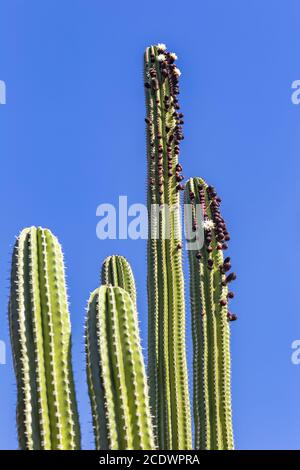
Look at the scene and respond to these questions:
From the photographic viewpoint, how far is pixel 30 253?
6.01 m

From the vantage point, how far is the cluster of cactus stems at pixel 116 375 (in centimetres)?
524

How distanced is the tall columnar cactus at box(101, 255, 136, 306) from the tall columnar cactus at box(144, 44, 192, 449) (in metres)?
0.28

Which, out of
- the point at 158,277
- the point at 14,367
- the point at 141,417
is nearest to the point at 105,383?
the point at 141,417

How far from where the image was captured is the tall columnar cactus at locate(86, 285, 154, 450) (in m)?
5.24

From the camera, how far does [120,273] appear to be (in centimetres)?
836

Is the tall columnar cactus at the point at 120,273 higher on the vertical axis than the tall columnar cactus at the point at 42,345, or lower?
higher

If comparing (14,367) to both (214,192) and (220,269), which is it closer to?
(220,269)

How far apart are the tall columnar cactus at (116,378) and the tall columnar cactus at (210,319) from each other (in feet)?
6.40

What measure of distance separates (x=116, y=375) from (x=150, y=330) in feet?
8.31

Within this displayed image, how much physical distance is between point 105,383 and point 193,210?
3441 mm

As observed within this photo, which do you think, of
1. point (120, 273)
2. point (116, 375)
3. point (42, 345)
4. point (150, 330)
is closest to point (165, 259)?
point (120, 273)

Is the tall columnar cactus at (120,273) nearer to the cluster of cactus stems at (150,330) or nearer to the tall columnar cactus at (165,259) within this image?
the cluster of cactus stems at (150,330)

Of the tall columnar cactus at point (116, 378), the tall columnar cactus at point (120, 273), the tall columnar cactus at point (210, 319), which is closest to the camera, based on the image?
the tall columnar cactus at point (116, 378)

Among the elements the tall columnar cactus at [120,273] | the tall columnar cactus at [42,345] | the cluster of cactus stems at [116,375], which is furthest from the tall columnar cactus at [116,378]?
the tall columnar cactus at [120,273]
